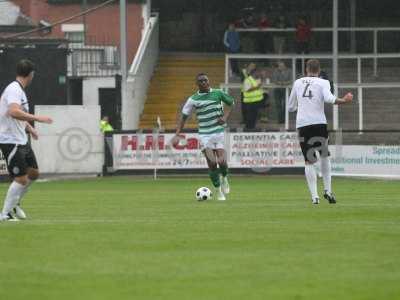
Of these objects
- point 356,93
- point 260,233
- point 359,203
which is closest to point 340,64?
point 356,93

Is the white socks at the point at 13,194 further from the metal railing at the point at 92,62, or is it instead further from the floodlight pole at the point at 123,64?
the metal railing at the point at 92,62

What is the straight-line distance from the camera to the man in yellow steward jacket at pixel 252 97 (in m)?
38.0

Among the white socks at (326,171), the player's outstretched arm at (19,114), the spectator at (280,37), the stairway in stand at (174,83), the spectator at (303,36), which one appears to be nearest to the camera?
the player's outstretched arm at (19,114)

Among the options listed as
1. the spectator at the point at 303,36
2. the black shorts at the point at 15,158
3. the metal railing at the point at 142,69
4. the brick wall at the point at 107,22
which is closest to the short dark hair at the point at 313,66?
the black shorts at the point at 15,158

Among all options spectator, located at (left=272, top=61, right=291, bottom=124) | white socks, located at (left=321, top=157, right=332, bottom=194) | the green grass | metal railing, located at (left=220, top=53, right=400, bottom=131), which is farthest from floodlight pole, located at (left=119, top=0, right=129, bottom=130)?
white socks, located at (left=321, top=157, right=332, bottom=194)

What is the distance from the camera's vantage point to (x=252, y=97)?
3812 cm

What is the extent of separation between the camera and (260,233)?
1420 centimetres

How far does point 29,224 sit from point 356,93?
2581 cm

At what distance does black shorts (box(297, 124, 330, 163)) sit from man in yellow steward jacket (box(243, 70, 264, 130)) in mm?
18268

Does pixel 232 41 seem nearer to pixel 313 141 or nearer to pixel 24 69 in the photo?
pixel 313 141

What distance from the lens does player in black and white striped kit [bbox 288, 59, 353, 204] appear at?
760 inches

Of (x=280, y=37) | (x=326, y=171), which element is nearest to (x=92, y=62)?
(x=280, y=37)

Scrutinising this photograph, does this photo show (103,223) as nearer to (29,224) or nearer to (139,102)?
(29,224)

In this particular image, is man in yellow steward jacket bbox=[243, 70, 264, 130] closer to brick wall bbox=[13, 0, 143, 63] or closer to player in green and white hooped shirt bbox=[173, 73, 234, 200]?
brick wall bbox=[13, 0, 143, 63]
